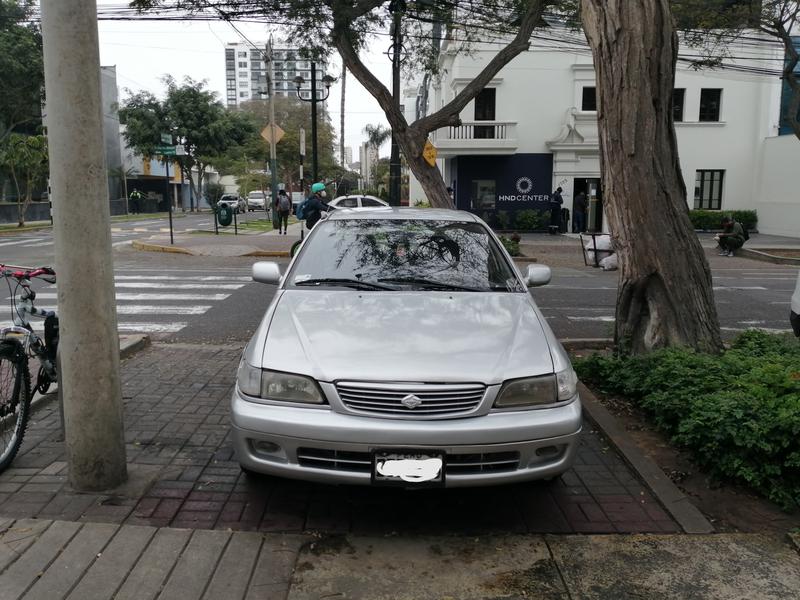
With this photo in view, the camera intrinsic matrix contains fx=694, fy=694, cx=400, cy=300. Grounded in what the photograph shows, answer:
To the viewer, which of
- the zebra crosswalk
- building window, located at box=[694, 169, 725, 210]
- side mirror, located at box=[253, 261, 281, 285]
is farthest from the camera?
building window, located at box=[694, 169, 725, 210]

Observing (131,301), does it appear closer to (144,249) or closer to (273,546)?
(273,546)

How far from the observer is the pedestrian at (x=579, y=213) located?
28.3 m

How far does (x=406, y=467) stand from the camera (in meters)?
3.35

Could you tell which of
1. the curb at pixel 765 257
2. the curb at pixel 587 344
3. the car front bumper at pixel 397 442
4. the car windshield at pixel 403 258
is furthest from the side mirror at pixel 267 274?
the curb at pixel 765 257

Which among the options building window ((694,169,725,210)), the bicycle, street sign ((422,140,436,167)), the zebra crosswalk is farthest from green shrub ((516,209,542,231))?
the bicycle

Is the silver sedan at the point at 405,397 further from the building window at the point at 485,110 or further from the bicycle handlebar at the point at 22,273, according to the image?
the building window at the point at 485,110

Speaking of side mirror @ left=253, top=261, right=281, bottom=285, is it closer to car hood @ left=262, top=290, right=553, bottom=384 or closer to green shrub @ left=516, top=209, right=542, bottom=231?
car hood @ left=262, top=290, right=553, bottom=384

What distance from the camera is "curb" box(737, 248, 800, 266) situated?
18986 mm

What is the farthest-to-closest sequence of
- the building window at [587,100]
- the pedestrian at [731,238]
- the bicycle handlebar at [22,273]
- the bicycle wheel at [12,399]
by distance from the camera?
the building window at [587,100], the pedestrian at [731,238], the bicycle handlebar at [22,273], the bicycle wheel at [12,399]

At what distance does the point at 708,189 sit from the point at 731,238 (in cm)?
988

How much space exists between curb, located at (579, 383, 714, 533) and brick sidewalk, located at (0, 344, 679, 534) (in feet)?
0.19

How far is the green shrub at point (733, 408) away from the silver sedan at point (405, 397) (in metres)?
1.13

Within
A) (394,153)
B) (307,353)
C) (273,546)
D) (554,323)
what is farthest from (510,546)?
(394,153)

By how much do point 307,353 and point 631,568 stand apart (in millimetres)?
1908
